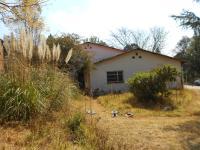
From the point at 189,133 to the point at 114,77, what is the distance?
18.7 metres

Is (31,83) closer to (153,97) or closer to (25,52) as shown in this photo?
(25,52)

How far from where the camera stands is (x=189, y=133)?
1227 centimetres

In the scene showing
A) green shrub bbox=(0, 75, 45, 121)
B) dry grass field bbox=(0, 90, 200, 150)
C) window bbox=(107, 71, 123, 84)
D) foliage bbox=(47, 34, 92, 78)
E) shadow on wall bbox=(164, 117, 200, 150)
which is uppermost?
foliage bbox=(47, 34, 92, 78)

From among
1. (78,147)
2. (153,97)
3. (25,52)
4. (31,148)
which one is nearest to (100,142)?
(78,147)

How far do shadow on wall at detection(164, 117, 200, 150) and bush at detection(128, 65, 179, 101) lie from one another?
19.7 ft

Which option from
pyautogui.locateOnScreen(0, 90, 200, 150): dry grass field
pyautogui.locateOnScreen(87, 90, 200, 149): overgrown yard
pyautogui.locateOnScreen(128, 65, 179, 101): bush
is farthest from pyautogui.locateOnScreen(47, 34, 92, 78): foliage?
pyautogui.locateOnScreen(0, 90, 200, 150): dry grass field

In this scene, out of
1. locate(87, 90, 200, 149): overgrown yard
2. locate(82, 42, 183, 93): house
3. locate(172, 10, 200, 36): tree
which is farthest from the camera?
locate(82, 42, 183, 93): house

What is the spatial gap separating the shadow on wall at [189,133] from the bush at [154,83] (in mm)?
5993

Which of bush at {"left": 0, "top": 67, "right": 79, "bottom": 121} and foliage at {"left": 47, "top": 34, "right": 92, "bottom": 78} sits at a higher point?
foliage at {"left": 47, "top": 34, "right": 92, "bottom": 78}

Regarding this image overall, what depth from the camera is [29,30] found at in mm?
9844

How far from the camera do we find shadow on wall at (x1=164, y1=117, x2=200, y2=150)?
34.6 ft

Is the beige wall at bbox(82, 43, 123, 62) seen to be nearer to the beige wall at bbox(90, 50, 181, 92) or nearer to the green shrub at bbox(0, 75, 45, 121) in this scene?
the beige wall at bbox(90, 50, 181, 92)

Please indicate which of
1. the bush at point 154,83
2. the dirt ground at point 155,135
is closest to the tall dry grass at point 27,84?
the dirt ground at point 155,135

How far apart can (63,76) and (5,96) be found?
2.88 metres
